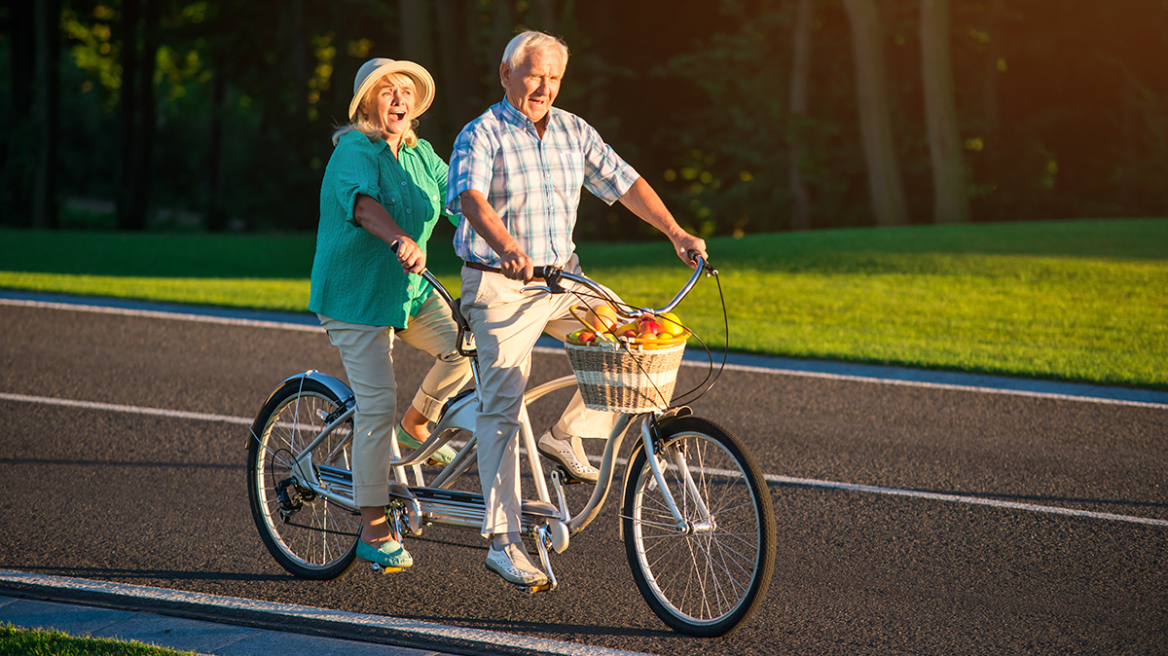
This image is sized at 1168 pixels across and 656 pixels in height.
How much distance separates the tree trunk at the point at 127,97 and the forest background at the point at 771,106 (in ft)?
0.32

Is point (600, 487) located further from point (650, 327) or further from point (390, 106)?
point (390, 106)

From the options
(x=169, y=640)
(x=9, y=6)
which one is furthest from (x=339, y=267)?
(x=9, y=6)

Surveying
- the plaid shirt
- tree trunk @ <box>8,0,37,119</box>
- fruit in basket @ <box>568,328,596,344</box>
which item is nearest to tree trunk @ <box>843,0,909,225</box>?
the plaid shirt

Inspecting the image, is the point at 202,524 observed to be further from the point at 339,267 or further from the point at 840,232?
the point at 840,232

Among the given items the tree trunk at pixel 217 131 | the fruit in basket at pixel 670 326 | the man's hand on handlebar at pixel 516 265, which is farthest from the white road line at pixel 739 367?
the tree trunk at pixel 217 131

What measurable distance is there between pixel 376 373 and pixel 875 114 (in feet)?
82.8

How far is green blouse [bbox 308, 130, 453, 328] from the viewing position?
15.1 feet

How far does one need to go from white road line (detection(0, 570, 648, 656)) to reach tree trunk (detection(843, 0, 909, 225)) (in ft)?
81.8

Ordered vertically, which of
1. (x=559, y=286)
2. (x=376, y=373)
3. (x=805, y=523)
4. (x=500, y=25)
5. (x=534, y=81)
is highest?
(x=500, y=25)

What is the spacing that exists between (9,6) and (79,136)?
516 inches

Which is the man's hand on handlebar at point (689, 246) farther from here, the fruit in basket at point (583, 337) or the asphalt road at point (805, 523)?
the asphalt road at point (805, 523)

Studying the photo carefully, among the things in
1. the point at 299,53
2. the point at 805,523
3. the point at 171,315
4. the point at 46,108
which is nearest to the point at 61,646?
the point at 805,523

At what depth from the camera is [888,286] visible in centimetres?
1529

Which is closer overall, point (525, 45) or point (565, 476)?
point (525, 45)
